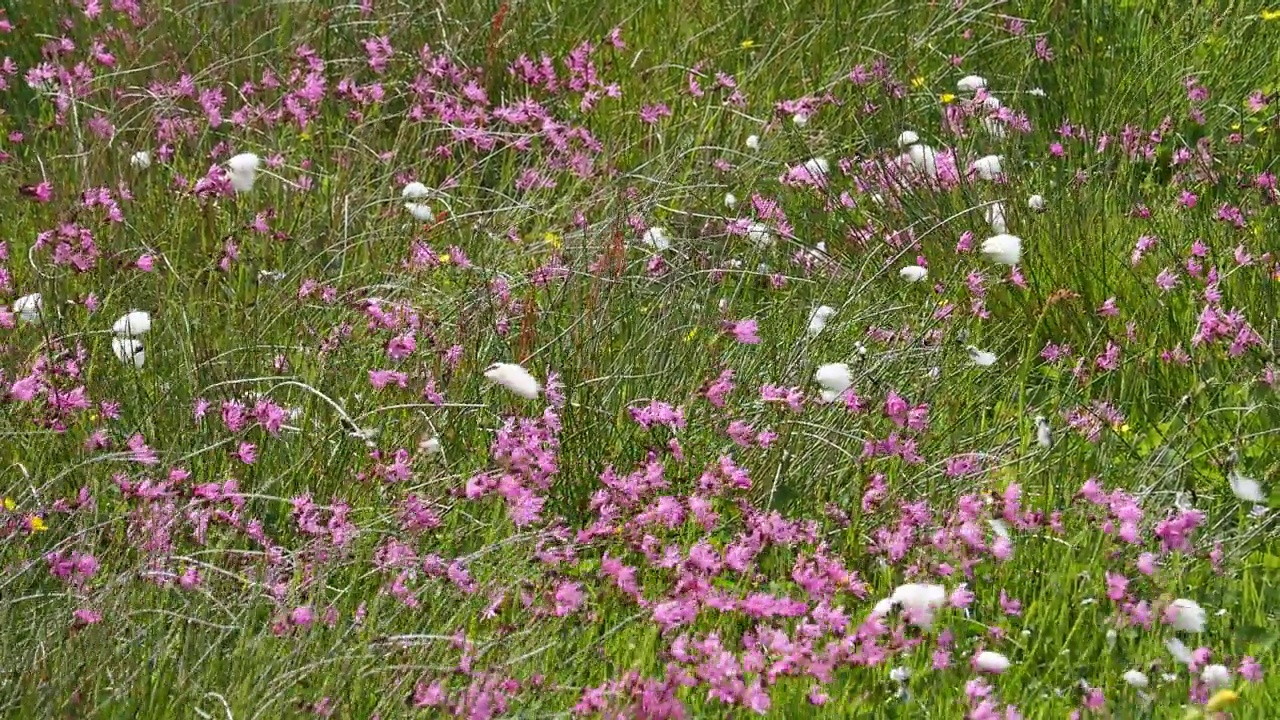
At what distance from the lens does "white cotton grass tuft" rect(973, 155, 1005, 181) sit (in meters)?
4.07

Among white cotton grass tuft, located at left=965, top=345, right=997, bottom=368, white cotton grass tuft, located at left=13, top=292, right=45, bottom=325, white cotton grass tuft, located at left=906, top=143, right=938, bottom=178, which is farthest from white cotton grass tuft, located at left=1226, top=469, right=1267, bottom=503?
white cotton grass tuft, located at left=13, top=292, right=45, bottom=325

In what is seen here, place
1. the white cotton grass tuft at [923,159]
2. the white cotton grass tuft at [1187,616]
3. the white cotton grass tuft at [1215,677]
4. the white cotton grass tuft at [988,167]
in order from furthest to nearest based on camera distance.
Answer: the white cotton grass tuft at [923,159], the white cotton grass tuft at [988,167], the white cotton grass tuft at [1187,616], the white cotton grass tuft at [1215,677]

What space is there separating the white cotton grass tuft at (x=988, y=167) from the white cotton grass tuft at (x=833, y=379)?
118cm

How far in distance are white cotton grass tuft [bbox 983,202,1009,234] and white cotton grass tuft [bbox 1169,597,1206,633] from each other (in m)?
1.60

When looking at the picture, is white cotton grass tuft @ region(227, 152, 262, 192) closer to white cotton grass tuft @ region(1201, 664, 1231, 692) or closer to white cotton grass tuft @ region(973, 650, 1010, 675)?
white cotton grass tuft @ region(973, 650, 1010, 675)

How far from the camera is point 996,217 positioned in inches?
155

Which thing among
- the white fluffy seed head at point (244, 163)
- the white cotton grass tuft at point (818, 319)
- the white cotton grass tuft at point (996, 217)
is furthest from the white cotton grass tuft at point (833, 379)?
the white fluffy seed head at point (244, 163)

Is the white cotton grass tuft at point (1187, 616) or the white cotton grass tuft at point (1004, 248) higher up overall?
the white cotton grass tuft at point (1187, 616)

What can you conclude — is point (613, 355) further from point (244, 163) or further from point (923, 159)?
point (923, 159)

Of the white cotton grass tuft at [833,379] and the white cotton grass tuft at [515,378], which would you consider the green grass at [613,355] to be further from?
the white cotton grass tuft at [515,378]

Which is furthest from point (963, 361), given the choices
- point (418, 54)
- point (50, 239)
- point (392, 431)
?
point (418, 54)

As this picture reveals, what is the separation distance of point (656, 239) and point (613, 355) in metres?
0.49

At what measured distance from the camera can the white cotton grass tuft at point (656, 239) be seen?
3822 millimetres

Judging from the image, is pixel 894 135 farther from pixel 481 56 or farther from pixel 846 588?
pixel 846 588
